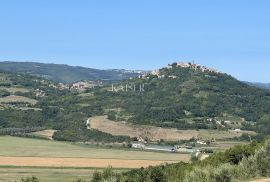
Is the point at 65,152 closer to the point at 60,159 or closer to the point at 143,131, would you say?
the point at 60,159

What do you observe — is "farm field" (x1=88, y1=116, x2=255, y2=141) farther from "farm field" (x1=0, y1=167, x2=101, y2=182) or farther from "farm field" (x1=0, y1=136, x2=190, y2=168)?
"farm field" (x1=0, y1=167, x2=101, y2=182)

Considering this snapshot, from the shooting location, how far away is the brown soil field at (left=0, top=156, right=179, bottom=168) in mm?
95500

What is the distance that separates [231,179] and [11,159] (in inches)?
2581

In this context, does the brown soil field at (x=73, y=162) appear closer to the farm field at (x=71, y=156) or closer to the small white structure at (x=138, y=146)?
the farm field at (x=71, y=156)

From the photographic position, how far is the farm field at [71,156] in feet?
321

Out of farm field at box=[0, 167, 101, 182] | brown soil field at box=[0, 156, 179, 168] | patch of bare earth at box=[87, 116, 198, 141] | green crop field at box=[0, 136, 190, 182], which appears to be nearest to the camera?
farm field at box=[0, 167, 101, 182]

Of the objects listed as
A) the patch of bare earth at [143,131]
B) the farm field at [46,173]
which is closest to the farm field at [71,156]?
the farm field at [46,173]

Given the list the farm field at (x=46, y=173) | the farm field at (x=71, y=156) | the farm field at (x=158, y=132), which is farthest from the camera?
the farm field at (x=158, y=132)

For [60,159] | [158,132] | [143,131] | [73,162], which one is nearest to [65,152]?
[60,159]

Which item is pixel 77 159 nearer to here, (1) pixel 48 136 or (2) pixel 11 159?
(2) pixel 11 159

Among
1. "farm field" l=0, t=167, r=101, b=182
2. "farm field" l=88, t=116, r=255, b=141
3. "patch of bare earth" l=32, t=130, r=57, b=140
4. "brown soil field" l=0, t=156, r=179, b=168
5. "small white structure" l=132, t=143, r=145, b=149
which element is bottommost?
"patch of bare earth" l=32, t=130, r=57, b=140

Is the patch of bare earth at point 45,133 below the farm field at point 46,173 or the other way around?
below

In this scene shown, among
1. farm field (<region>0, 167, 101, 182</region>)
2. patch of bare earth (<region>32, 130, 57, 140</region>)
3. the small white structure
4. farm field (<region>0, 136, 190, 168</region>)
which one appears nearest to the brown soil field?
farm field (<region>0, 136, 190, 168</region>)

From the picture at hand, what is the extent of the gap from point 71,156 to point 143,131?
52.3 metres
